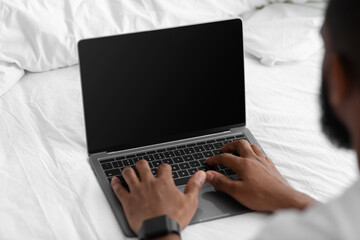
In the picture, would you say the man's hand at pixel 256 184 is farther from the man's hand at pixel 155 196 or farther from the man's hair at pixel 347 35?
the man's hair at pixel 347 35

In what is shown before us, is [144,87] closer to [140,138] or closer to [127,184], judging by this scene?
[140,138]

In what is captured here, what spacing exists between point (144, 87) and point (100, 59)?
4.4 inches

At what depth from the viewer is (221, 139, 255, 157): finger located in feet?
3.89

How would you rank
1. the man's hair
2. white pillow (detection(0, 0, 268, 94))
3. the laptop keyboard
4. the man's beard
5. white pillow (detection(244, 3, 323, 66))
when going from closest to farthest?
the man's hair → the man's beard → the laptop keyboard → white pillow (detection(0, 0, 268, 94)) → white pillow (detection(244, 3, 323, 66))

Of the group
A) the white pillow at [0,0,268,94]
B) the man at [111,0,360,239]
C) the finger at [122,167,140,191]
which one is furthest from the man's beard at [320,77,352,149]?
the white pillow at [0,0,268,94]

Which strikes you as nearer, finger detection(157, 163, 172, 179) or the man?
the man

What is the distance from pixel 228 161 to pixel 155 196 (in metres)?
0.18

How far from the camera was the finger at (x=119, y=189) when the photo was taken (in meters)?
1.09

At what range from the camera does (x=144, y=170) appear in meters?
1.12

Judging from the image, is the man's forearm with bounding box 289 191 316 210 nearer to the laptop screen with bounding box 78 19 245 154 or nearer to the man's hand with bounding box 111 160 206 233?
the man's hand with bounding box 111 160 206 233

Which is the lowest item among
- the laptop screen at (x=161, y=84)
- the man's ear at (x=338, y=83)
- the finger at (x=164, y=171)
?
the finger at (x=164, y=171)

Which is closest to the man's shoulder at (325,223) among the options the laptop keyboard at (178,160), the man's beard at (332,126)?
the man's beard at (332,126)

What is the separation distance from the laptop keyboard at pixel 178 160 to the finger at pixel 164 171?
0.11 feet

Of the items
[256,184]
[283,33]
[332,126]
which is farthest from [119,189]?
[283,33]
